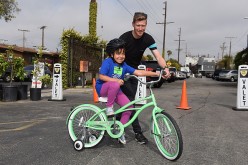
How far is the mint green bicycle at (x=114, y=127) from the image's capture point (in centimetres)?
403

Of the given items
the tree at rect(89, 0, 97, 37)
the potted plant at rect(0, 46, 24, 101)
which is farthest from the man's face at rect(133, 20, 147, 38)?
the tree at rect(89, 0, 97, 37)

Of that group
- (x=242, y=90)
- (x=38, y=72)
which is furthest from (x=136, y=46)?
(x=38, y=72)

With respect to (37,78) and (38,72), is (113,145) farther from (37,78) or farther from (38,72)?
(38,72)

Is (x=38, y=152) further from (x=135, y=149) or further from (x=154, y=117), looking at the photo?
(x=154, y=117)

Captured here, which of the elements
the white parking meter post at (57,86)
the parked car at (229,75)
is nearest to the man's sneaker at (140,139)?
the white parking meter post at (57,86)

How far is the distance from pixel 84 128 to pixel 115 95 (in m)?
0.73

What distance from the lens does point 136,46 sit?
16.2 feet

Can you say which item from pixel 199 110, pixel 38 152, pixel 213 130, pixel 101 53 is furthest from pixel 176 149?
pixel 101 53

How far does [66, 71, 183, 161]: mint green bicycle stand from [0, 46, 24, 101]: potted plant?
21.2 feet

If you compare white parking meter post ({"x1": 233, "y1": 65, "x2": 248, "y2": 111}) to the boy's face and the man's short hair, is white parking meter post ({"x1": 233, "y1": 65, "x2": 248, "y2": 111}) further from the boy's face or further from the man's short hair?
the boy's face

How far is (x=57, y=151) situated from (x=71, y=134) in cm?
34

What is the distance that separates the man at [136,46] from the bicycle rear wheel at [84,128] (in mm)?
636

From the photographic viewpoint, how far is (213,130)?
6320mm

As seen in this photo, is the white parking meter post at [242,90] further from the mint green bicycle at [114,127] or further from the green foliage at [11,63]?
the green foliage at [11,63]
